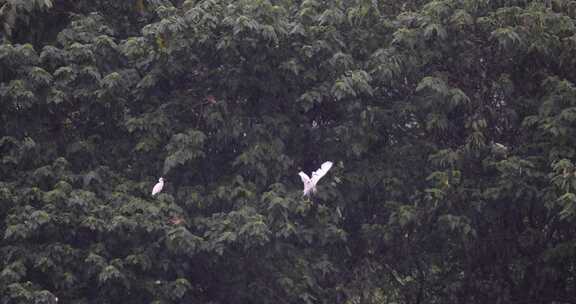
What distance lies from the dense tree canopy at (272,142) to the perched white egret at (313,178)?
0.34ft

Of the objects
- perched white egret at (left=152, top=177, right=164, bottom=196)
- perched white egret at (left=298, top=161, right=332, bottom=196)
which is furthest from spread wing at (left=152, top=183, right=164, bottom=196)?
perched white egret at (left=298, top=161, right=332, bottom=196)

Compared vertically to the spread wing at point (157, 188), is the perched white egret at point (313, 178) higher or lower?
lower

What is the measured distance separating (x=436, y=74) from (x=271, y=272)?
173 cm

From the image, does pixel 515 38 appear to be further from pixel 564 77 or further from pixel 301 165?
pixel 301 165

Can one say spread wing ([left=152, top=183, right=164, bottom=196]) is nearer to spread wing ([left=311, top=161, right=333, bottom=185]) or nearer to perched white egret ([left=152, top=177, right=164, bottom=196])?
perched white egret ([left=152, top=177, right=164, bottom=196])

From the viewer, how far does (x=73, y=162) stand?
620cm

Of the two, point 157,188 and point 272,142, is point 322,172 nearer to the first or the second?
point 272,142

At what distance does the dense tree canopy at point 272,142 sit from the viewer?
5.79 meters

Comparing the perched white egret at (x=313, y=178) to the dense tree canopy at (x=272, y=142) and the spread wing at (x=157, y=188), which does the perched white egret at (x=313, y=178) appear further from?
the spread wing at (x=157, y=188)

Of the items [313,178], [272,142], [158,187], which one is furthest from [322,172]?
[158,187]

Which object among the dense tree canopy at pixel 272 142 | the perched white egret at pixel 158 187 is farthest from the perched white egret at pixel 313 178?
the perched white egret at pixel 158 187

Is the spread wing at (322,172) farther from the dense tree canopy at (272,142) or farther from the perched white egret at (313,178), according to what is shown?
the dense tree canopy at (272,142)

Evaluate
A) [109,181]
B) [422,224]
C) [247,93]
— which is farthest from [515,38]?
[109,181]

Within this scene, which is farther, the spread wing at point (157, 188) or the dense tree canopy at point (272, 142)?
the spread wing at point (157, 188)
